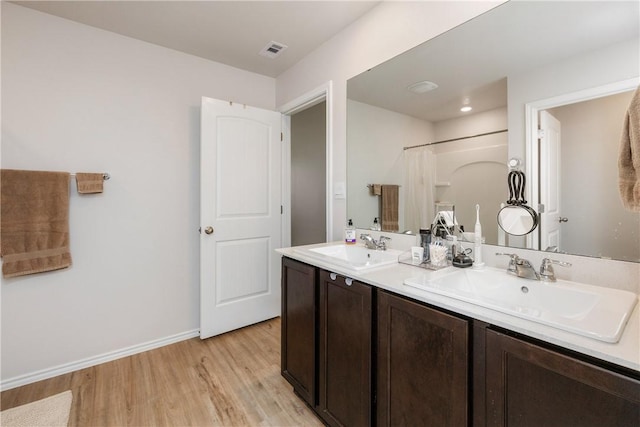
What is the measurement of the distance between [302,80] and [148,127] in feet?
4.43

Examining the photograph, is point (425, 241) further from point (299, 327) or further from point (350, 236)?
point (299, 327)

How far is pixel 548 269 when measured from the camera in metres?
1.05

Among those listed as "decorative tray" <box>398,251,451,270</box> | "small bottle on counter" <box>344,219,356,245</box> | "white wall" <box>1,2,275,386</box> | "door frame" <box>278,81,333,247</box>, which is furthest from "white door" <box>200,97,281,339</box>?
"decorative tray" <box>398,251,451,270</box>

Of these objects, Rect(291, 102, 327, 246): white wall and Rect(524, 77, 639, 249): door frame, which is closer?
Rect(524, 77, 639, 249): door frame

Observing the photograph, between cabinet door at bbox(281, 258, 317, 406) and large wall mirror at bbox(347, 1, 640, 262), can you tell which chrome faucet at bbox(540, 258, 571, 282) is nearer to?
large wall mirror at bbox(347, 1, 640, 262)

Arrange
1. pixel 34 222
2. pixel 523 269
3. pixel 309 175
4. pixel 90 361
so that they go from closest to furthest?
1. pixel 523 269
2. pixel 34 222
3. pixel 90 361
4. pixel 309 175

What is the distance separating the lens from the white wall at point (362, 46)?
1.46 metres

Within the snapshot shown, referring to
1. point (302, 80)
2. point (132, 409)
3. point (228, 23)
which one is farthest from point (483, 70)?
point (132, 409)

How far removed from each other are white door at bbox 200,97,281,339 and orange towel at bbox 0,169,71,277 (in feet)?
2.91

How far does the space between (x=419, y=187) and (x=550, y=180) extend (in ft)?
2.11

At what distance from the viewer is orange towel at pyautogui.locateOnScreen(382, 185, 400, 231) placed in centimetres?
181

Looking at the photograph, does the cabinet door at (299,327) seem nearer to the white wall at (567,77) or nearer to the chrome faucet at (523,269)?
the chrome faucet at (523,269)

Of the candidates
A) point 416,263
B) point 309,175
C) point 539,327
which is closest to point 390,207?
point 416,263

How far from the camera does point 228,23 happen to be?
1.98 meters
